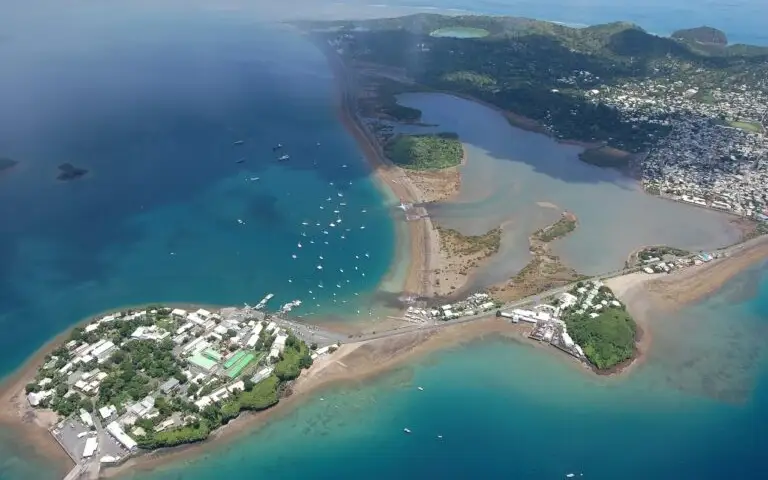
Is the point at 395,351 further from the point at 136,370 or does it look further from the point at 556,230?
the point at 556,230

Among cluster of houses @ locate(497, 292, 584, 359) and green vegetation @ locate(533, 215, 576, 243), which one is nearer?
cluster of houses @ locate(497, 292, 584, 359)

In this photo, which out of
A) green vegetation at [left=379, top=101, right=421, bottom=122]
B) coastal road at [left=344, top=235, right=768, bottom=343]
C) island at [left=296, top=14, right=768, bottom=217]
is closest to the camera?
coastal road at [left=344, top=235, right=768, bottom=343]

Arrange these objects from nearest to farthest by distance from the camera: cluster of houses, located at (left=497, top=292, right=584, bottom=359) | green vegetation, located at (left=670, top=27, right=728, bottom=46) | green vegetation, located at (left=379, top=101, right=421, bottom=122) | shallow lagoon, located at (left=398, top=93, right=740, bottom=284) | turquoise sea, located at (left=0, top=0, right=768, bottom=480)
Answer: turquoise sea, located at (left=0, top=0, right=768, bottom=480)
cluster of houses, located at (left=497, top=292, right=584, bottom=359)
shallow lagoon, located at (left=398, top=93, right=740, bottom=284)
green vegetation, located at (left=379, top=101, right=421, bottom=122)
green vegetation, located at (left=670, top=27, right=728, bottom=46)

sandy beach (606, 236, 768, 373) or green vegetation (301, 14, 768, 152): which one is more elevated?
green vegetation (301, 14, 768, 152)

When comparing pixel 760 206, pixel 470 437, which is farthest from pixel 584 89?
pixel 470 437

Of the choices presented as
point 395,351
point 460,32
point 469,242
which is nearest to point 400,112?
point 469,242

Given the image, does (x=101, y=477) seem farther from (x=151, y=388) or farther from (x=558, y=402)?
(x=558, y=402)

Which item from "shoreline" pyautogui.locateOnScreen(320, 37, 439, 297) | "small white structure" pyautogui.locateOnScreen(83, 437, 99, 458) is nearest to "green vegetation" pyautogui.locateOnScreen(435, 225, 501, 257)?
"shoreline" pyautogui.locateOnScreen(320, 37, 439, 297)

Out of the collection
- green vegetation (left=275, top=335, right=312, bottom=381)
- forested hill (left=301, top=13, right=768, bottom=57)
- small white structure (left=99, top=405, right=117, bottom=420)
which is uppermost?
forested hill (left=301, top=13, right=768, bottom=57)

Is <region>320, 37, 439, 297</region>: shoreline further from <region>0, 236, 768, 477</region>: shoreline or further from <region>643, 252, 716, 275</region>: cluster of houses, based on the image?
<region>643, 252, 716, 275</region>: cluster of houses
